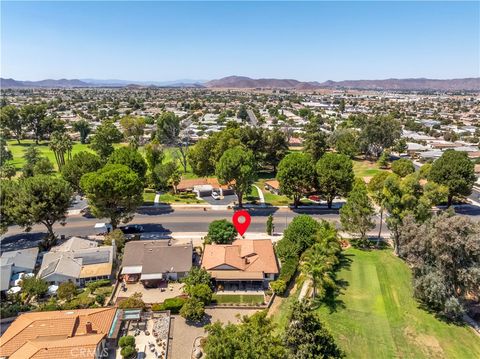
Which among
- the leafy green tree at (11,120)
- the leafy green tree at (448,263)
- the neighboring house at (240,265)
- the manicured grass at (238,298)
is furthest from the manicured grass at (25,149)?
the leafy green tree at (448,263)

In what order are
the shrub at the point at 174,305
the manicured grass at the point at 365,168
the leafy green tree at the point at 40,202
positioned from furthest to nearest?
the manicured grass at the point at 365,168 → the leafy green tree at the point at 40,202 → the shrub at the point at 174,305

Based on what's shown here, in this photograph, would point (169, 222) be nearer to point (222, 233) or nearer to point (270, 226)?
point (222, 233)

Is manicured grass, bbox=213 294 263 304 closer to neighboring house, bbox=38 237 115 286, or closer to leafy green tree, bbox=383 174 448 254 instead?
neighboring house, bbox=38 237 115 286

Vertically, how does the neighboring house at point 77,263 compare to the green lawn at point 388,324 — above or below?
above

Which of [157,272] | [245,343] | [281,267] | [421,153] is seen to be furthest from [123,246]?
[421,153]

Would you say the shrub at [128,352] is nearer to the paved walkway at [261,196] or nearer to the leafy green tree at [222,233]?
the leafy green tree at [222,233]

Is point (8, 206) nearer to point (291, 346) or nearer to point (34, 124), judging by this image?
point (291, 346)
